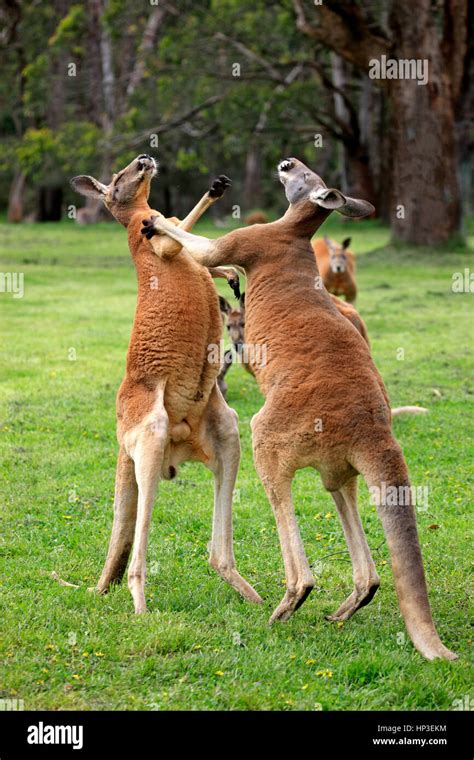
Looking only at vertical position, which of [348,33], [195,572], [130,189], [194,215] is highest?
[348,33]

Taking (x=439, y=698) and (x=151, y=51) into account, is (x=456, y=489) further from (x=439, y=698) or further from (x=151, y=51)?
(x=151, y=51)

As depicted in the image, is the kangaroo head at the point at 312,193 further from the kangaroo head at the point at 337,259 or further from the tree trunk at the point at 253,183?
the tree trunk at the point at 253,183

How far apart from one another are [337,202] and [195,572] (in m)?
2.04

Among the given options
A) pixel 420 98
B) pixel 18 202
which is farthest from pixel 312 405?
pixel 18 202

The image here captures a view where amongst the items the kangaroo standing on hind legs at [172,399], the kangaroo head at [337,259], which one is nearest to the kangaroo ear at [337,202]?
the kangaroo standing on hind legs at [172,399]

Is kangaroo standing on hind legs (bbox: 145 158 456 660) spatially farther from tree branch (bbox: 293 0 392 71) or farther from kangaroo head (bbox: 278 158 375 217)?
tree branch (bbox: 293 0 392 71)

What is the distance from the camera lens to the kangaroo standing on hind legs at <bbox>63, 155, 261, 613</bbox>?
5070mm

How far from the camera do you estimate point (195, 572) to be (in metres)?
5.70

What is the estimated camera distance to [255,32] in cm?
2562

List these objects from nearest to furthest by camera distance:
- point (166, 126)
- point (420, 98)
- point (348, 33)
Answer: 1. point (420, 98)
2. point (348, 33)
3. point (166, 126)

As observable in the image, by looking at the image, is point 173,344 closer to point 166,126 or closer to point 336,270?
point 336,270

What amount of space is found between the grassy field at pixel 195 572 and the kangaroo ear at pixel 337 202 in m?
1.82
